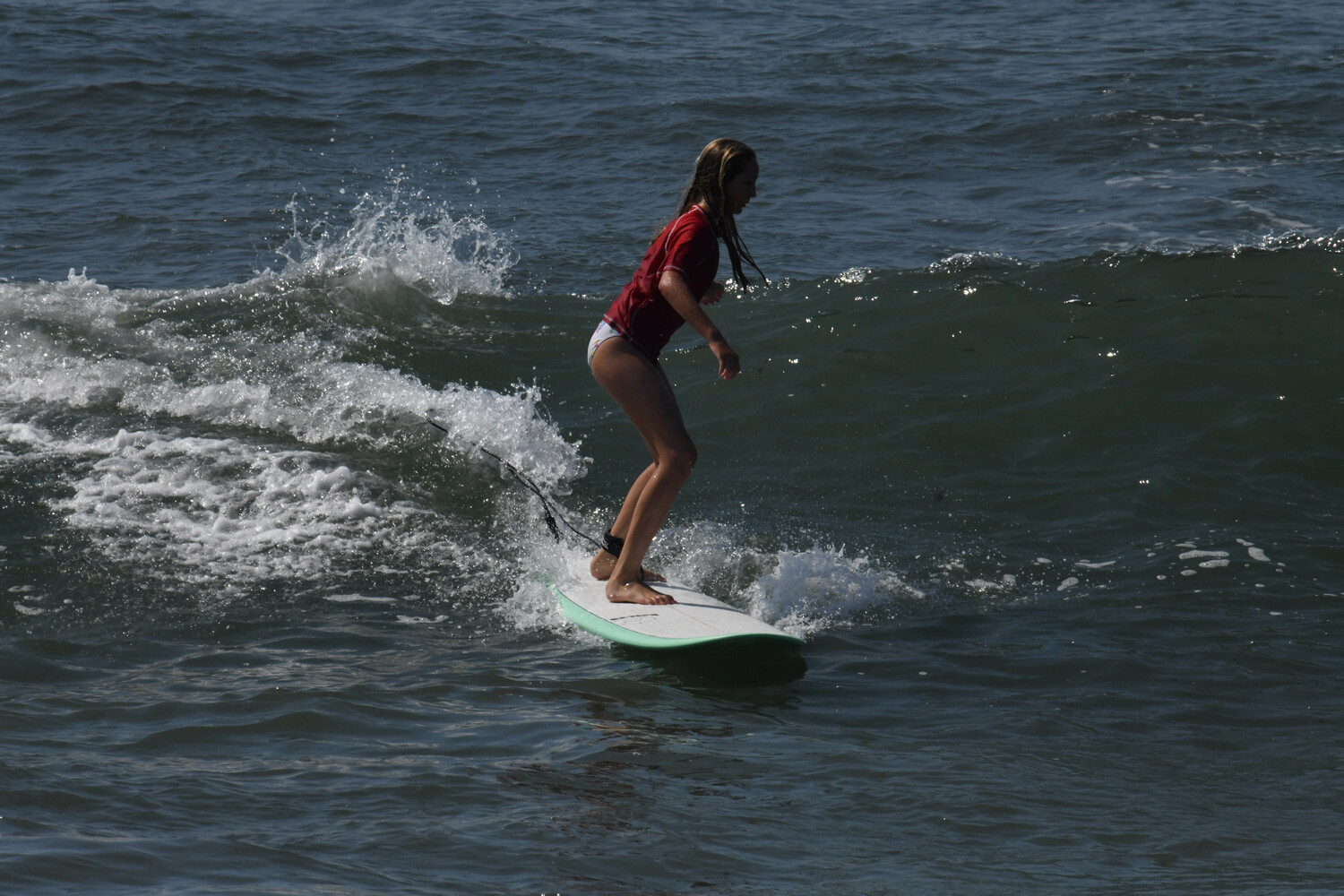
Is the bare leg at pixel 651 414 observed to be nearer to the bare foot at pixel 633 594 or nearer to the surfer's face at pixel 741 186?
the bare foot at pixel 633 594

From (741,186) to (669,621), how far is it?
185cm

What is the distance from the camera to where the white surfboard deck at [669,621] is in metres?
5.51

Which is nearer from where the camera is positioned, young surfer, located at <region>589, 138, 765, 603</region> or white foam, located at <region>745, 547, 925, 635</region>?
young surfer, located at <region>589, 138, 765, 603</region>

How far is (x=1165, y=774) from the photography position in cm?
461

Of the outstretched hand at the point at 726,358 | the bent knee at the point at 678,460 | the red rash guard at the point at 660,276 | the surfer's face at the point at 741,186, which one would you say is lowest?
the bent knee at the point at 678,460

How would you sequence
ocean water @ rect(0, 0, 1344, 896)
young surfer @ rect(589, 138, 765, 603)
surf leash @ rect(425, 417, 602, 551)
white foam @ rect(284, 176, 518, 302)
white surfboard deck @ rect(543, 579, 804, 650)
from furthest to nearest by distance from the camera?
1. white foam @ rect(284, 176, 518, 302)
2. surf leash @ rect(425, 417, 602, 551)
3. white surfboard deck @ rect(543, 579, 804, 650)
4. young surfer @ rect(589, 138, 765, 603)
5. ocean water @ rect(0, 0, 1344, 896)

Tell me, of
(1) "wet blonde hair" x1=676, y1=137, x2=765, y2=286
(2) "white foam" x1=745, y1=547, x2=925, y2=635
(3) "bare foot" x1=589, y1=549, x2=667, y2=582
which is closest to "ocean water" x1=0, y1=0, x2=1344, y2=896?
(2) "white foam" x1=745, y1=547, x2=925, y2=635

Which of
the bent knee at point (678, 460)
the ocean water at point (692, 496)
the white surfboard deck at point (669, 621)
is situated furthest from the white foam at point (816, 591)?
the bent knee at point (678, 460)

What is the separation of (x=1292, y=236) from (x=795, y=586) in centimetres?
727

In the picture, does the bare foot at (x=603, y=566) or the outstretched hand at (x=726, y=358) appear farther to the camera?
the bare foot at (x=603, y=566)

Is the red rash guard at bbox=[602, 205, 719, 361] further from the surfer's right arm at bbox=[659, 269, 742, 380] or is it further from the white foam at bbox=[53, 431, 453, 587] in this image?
the white foam at bbox=[53, 431, 453, 587]

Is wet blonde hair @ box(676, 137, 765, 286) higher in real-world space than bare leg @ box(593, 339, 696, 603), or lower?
higher

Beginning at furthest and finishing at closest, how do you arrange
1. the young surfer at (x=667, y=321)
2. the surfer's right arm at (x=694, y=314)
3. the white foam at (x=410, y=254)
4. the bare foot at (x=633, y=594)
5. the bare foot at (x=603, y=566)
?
the white foam at (x=410, y=254) → the bare foot at (x=603, y=566) → the bare foot at (x=633, y=594) → the young surfer at (x=667, y=321) → the surfer's right arm at (x=694, y=314)

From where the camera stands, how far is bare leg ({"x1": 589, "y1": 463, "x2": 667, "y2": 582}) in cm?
597
